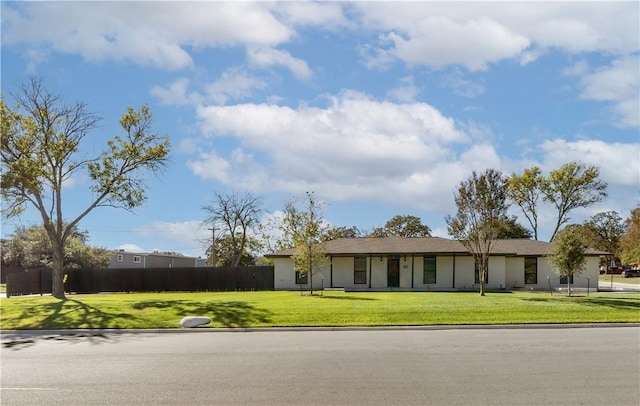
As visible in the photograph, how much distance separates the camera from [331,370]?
10.6 m

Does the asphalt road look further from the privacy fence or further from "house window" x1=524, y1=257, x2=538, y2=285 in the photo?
the privacy fence

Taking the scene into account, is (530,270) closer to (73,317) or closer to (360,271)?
(360,271)

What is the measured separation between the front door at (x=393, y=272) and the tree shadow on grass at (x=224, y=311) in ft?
53.1

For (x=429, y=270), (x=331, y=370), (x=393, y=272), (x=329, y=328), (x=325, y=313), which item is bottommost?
(x=329, y=328)

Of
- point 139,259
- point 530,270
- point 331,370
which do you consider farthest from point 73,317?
point 139,259

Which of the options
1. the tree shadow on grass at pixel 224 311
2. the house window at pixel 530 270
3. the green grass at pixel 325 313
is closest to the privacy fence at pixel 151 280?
the tree shadow on grass at pixel 224 311

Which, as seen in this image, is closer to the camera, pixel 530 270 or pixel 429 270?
pixel 429 270

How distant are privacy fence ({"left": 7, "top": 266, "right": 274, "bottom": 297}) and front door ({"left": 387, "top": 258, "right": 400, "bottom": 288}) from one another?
8.55m

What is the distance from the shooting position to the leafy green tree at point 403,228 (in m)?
79.2

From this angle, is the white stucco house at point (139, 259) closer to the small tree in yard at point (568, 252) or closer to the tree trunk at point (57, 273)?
the tree trunk at point (57, 273)

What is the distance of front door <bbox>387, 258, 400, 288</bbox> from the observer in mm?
39500

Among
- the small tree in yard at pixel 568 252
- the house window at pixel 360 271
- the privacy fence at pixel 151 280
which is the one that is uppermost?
the small tree in yard at pixel 568 252

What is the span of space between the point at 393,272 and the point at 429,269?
240cm

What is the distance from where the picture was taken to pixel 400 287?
39156 mm
